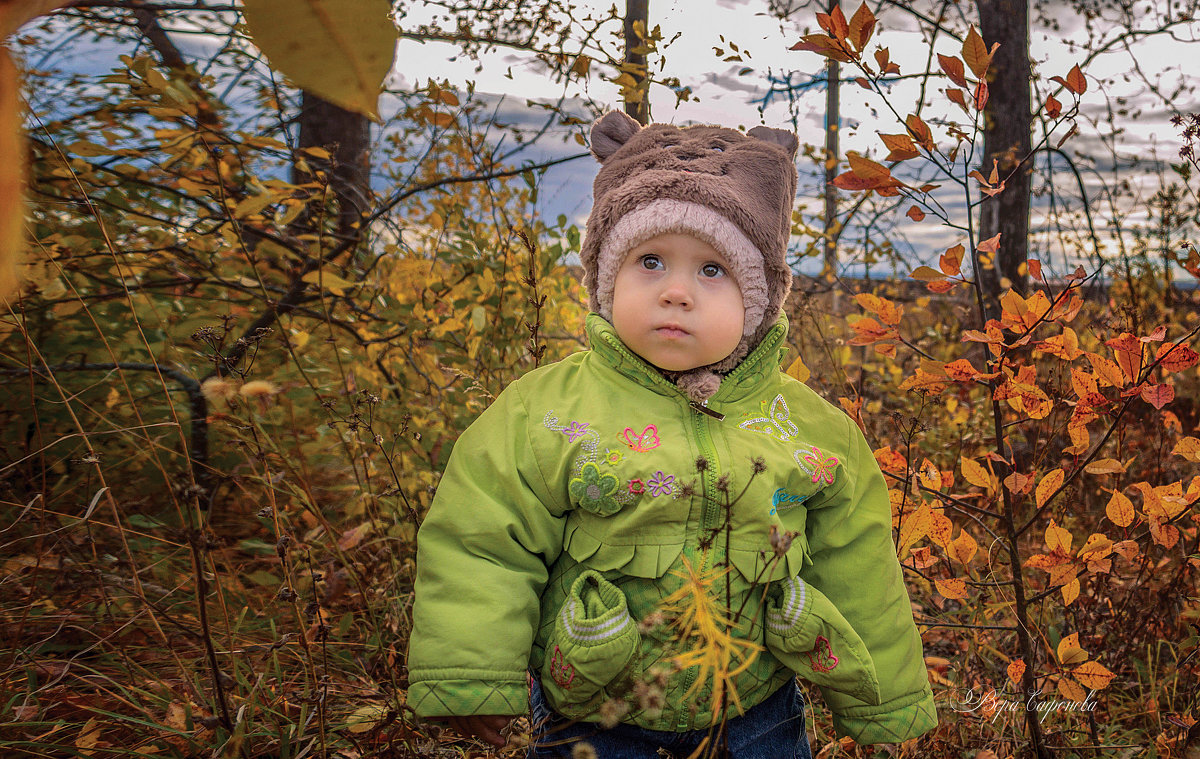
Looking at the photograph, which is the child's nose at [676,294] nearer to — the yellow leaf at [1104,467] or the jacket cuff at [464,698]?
the jacket cuff at [464,698]

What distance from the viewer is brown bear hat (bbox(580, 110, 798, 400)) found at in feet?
4.74

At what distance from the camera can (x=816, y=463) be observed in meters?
1.50

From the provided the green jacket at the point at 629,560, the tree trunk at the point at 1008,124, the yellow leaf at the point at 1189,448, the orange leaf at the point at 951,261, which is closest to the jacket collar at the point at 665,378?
the green jacket at the point at 629,560

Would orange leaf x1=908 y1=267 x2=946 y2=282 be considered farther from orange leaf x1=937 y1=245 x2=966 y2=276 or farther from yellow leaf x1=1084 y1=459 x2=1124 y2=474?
yellow leaf x1=1084 y1=459 x2=1124 y2=474

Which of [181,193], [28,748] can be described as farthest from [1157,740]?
[181,193]

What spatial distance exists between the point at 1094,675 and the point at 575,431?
1.29 meters

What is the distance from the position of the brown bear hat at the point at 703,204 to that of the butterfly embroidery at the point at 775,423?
0.12 m

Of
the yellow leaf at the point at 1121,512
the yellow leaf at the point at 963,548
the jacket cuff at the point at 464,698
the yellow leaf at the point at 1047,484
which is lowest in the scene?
the jacket cuff at the point at 464,698

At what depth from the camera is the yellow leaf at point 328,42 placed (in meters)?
0.28

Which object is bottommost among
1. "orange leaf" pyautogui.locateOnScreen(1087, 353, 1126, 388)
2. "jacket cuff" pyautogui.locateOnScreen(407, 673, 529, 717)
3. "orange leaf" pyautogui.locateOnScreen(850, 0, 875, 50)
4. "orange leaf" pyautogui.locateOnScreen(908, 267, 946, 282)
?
"jacket cuff" pyautogui.locateOnScreen(407, 673, 529, 717)

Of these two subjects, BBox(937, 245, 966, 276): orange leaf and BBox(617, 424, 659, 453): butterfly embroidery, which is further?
BBox(937, 245, 966, 276): orange leaf

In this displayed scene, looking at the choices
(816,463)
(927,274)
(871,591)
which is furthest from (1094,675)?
(927,274)

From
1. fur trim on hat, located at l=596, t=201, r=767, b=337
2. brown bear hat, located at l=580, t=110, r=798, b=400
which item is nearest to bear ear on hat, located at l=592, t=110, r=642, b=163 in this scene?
brown bear hat, located at l=580, t=110, r=798, b=400

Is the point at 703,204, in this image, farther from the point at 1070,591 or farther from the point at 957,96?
the point at 1070,591
